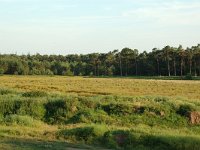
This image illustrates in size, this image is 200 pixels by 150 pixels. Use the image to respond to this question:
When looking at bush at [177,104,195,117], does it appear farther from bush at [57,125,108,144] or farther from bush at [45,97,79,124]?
bush at [57,125,108,144]

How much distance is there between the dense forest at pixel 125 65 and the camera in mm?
127875

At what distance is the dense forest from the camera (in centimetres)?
12788

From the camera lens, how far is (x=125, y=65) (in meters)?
146

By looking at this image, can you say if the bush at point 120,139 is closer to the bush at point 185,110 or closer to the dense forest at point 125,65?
the bush at point 185,110

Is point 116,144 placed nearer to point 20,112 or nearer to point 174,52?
point 20,112

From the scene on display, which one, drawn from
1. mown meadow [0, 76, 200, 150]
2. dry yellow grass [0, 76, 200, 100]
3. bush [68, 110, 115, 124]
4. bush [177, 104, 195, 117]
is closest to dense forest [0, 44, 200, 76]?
dry yellow grass [0, 76, 200, 100]

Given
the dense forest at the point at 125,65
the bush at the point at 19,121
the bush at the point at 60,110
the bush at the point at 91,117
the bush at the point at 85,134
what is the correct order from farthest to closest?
the dense forest at the point at 125,65
the bush at the point at 60,110
the bush at the point at 91,117
the bush at the point at 19,121
the bush at the point at 85,134

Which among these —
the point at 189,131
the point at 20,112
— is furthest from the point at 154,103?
the point at 20,112

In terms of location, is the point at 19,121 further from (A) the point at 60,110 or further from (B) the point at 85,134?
(B) the point at 85,134

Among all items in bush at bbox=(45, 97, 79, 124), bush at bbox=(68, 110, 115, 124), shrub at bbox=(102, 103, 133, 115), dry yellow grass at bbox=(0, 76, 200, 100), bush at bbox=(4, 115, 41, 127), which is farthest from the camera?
dry yellow grass at bbox=(0, 76, 200, 100)

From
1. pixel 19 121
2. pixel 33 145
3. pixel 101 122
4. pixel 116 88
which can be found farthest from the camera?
pixel 116 88

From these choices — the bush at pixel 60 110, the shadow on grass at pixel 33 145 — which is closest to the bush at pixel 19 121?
the bush at pixel 60 110

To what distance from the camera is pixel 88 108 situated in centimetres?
2761

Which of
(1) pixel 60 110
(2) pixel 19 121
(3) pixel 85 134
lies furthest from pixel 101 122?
(3) pixel 85 134
